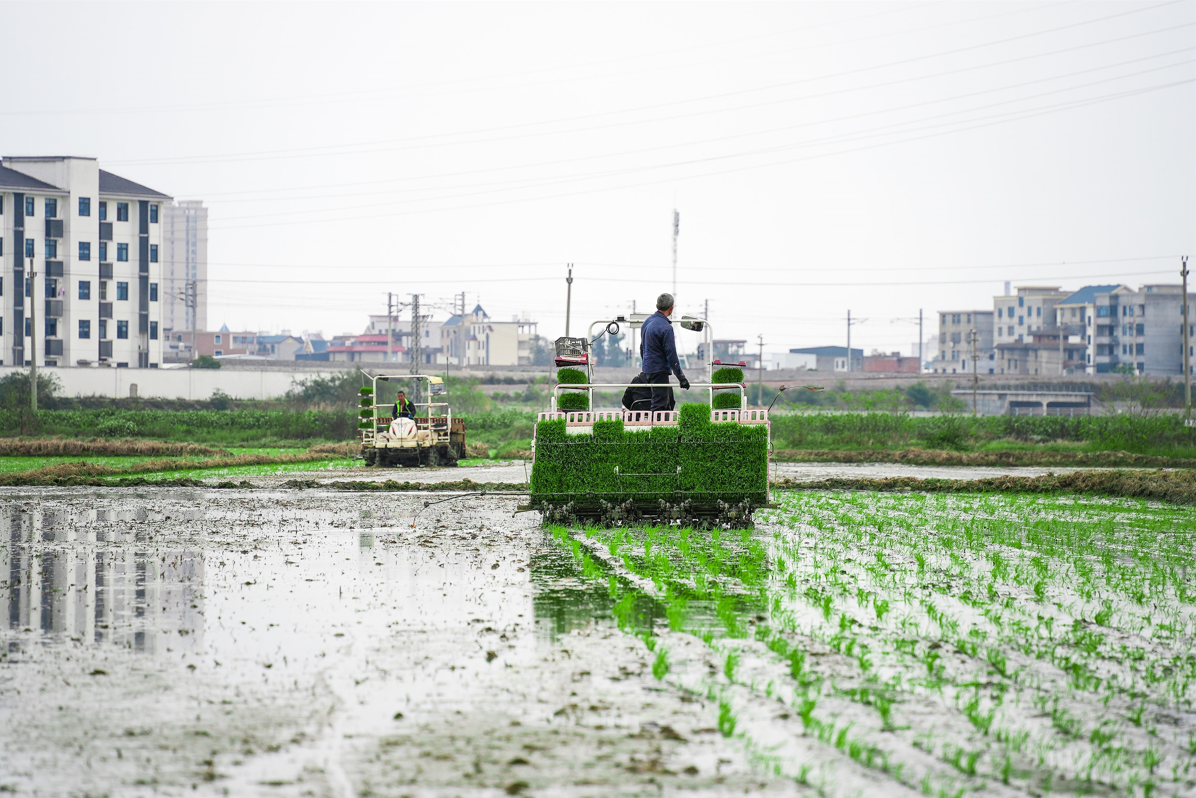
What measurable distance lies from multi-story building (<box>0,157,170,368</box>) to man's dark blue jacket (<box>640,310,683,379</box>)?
244ft

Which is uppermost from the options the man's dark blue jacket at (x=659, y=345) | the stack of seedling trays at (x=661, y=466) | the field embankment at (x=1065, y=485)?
the man's dark blue jacket at (x=659, y=345)

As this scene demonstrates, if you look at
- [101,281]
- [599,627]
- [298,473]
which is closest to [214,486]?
[298,473]

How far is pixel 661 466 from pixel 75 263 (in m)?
78.5

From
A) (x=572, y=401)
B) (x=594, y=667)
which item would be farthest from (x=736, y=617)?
(x=572, y=401)

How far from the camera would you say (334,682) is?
5836 millimetres

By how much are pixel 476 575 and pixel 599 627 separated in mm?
2533

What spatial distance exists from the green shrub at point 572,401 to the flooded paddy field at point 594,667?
2.13m

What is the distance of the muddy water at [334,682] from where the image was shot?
4.42 meters

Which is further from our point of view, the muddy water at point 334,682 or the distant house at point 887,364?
the distant house at point 887,364

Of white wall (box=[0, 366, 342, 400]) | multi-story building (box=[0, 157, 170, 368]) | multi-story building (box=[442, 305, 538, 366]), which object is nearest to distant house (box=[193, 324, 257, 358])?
multi-story building (box=[442, 305, 538, 366])

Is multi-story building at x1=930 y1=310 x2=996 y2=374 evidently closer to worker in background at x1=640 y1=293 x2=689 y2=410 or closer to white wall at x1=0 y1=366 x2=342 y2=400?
white wall at x1=0 y1=366 x2=342 y2=400

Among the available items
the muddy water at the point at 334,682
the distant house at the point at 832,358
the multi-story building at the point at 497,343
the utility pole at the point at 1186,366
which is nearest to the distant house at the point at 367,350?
the multi-story building at the point at 497,343

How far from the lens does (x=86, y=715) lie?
206 inches

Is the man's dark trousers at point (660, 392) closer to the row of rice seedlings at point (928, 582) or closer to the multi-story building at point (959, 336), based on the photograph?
the row of rice seedlings at point (928, 582)
